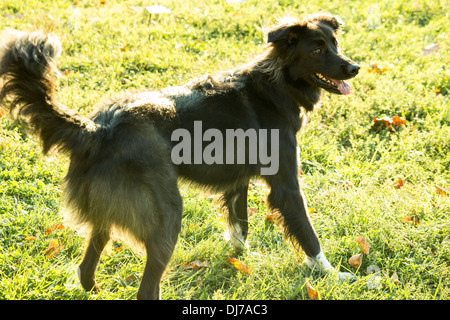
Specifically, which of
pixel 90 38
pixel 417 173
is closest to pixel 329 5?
pixel 90 38

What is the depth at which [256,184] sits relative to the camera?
454 cm

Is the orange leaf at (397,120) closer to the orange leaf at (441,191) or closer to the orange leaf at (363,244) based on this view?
the orange leaf at (441,191)

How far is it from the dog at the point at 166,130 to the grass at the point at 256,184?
0.23m

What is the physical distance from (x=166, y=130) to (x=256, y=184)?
67.3 inches

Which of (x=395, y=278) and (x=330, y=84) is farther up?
(x=330, y=84)

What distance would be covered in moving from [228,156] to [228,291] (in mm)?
894

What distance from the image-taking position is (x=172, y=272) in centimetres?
349

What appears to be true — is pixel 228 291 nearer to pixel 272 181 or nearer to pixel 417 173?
pixel 272 181

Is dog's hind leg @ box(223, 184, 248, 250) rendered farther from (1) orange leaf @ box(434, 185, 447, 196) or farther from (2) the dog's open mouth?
(1) orange leaf @ box(434, 185, 447, 196)

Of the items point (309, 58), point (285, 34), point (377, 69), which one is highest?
point (377, 69)

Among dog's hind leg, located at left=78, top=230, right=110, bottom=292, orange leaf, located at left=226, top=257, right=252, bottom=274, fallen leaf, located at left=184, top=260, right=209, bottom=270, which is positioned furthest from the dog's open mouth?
dog's hind leg, located at left=78, top=230, right=110, bottom=292

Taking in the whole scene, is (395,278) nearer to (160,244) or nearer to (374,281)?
(374,281)

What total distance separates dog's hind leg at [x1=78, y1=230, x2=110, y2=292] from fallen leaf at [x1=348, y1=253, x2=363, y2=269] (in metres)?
1.72

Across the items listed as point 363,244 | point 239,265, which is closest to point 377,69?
point 363,244
